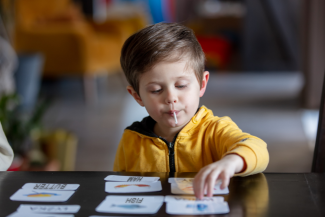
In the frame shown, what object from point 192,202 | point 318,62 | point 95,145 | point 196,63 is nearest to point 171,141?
point 196,63

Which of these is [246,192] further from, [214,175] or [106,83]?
[106,83]

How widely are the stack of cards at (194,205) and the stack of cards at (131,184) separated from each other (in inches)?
1.6

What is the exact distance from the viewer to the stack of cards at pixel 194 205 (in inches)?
17.7

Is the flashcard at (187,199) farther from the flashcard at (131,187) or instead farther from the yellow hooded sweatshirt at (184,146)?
the yellow hooded sweatshirt at (184,146)

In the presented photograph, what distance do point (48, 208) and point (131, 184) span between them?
0.12 metres

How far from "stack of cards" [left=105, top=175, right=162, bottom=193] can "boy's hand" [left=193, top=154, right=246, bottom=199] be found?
6 cm

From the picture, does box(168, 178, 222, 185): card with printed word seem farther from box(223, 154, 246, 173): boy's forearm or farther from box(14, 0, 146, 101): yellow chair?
box(14, 0, 146, 101): yellow chair

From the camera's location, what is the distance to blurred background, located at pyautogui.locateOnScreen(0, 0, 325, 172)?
6.76 feet

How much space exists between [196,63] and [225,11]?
583 cm

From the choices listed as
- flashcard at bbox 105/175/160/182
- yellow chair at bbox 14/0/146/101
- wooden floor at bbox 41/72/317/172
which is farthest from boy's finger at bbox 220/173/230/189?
yellow chair at bbox 14/0/146/101

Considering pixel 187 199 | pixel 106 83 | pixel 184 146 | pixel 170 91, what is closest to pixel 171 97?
pixel 170 91

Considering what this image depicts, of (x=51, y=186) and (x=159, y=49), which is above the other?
(x=159, y=49)

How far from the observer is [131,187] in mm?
523

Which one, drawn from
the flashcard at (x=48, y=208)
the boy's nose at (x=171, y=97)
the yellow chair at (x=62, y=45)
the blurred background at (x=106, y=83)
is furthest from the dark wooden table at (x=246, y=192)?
the yellow chair at (x=62, y=45)
